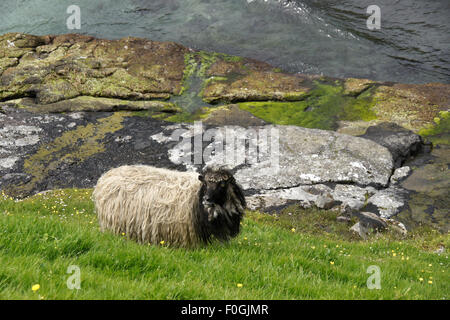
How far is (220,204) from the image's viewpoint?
7816mm

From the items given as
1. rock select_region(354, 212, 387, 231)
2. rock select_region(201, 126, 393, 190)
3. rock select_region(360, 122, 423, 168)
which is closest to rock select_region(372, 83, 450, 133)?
rock select_region(360, 122, 423, 168)

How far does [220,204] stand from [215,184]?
1.75 feet

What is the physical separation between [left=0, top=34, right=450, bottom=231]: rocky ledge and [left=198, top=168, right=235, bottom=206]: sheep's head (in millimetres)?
5996

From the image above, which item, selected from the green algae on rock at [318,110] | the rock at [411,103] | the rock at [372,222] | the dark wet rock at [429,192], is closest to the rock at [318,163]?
the dark wet rock at [429,192]

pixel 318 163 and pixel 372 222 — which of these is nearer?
pixel 372 222

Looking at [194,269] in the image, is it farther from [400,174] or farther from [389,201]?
[400,174]

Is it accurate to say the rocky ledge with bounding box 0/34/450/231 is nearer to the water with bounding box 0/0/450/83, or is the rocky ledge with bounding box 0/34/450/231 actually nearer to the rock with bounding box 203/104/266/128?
the rock with bounding box 203/104/266/128

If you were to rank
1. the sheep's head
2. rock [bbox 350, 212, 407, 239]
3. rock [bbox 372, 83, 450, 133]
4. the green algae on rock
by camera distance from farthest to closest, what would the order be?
the green algae on rock, rock [bbox 372, 83, 450, 133], rock [bbox 350, 212, 407, 239], the sheep's head

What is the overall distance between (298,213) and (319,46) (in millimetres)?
17870

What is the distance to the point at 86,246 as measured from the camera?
6.32 meters

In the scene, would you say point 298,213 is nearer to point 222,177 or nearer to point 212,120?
point 222,177

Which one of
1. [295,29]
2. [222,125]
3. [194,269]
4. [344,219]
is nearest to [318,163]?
[344,219]

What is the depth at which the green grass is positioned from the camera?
15.9 ft
